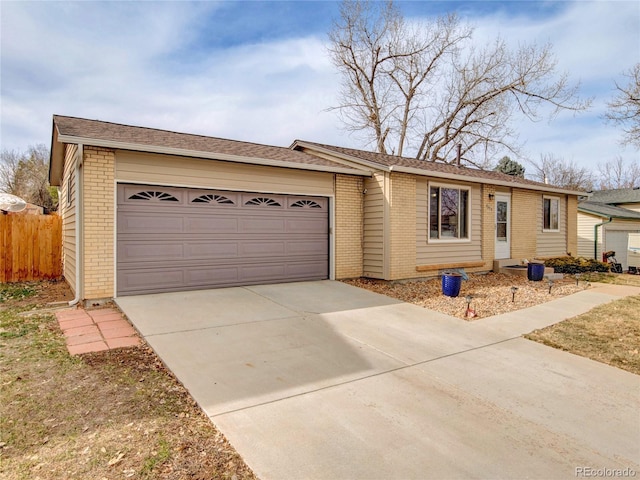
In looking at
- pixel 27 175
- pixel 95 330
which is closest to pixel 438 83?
pixel 95 330

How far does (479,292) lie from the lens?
856 cm

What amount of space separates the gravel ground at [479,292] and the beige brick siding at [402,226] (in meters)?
0.37

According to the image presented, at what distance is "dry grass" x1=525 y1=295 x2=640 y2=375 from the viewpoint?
4711 mm

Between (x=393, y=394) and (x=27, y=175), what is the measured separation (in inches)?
1391

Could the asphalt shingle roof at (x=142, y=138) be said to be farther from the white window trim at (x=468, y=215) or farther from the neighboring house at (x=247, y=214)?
the white window trim at (x=468, y=215)

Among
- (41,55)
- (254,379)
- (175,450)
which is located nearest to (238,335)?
(254,379)

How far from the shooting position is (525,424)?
3.06 meters

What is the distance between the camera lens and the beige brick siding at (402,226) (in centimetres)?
915

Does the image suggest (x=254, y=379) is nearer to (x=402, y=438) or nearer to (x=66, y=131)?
(x=402, y=438)

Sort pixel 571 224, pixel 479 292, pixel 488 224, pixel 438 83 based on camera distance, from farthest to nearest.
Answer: pixel 438 83, pixel 571 224, pixel 488 224, pixel 479 292

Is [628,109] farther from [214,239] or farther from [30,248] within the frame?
[30,248]

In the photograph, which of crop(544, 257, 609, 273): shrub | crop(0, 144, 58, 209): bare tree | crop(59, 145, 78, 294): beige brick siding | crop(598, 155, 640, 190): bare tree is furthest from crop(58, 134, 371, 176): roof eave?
crop(598, 155, 640, 190): bare tree

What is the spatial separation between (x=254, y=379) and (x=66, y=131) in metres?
5.60

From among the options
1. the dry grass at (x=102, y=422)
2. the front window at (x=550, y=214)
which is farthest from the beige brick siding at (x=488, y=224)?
the dry grass at (x=102, y=422)
